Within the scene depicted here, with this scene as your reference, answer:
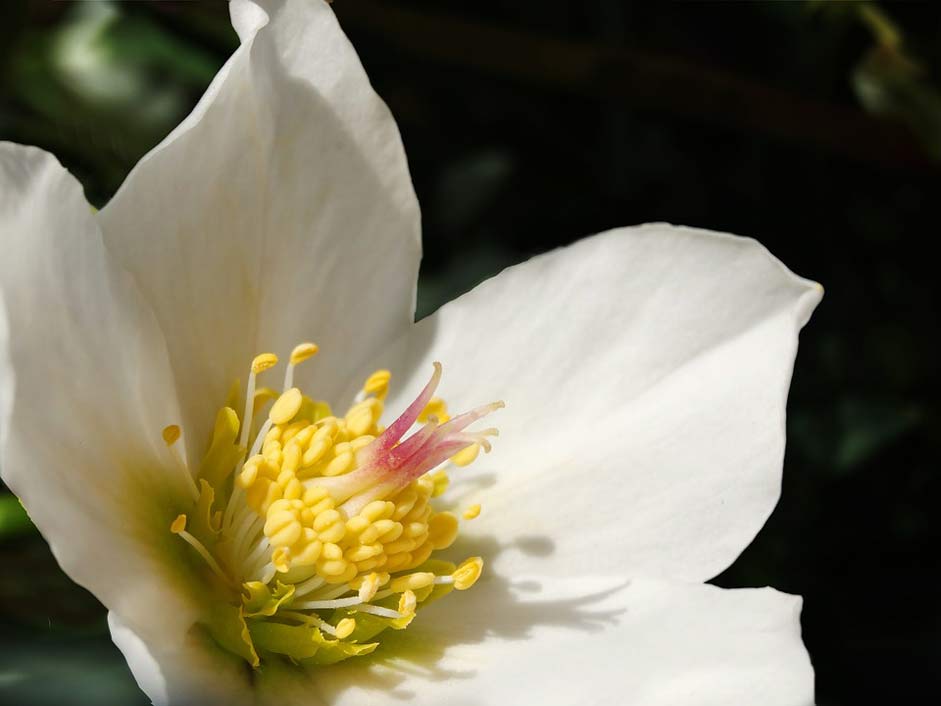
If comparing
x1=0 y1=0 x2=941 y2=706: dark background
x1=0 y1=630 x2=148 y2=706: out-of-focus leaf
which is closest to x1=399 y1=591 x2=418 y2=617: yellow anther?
x1=0 y1=630 x2=148 y2=706: out-of-focus leaf

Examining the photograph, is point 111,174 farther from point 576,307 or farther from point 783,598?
point 783,598

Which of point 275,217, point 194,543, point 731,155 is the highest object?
point 731,155

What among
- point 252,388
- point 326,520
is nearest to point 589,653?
point 326,520

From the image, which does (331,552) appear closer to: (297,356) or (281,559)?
(281,559)

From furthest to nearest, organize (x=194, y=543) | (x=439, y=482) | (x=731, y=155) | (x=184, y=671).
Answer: (x=731, y=155) < (x=439, y=482) < (x=194, y=543) < (x=184, y=671)

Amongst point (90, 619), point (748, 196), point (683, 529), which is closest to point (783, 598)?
point (683, 529)

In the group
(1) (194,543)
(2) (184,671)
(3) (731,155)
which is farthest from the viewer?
(3) (731,155)
